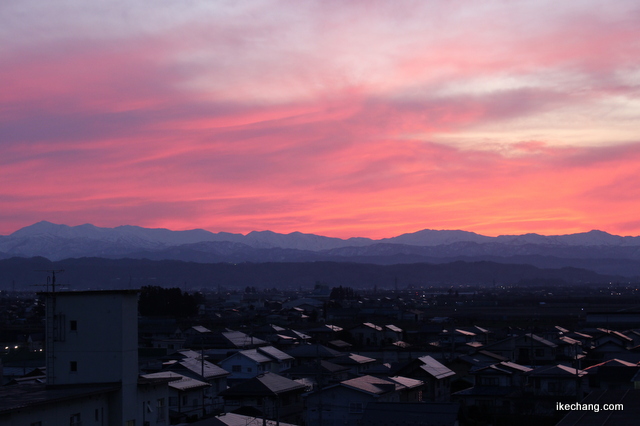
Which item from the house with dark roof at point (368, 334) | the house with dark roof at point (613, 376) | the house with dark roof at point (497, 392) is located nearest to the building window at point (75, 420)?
the house with dark roof at point (497, 392)

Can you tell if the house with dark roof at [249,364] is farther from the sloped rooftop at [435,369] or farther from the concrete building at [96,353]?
the concrete building at [96,353]

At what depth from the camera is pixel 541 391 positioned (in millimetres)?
20281

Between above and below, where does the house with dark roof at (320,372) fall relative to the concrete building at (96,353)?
below

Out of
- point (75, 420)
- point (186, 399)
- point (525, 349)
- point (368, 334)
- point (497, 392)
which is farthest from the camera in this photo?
point (368, 334)

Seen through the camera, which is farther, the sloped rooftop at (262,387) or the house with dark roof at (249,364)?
the house with dark roof at (249,364)

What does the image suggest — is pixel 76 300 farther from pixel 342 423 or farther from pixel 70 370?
pixel 342 423

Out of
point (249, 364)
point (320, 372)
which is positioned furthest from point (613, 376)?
point (249, 364)

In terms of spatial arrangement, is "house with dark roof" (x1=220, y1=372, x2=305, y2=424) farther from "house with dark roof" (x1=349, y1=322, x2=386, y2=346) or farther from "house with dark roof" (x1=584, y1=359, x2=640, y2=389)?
"house with dark roof" (x1=349, y1=322, x2=386, y2=346)

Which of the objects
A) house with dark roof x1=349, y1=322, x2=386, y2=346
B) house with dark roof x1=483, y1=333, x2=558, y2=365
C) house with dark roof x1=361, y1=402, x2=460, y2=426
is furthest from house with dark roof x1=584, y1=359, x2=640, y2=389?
house with dark roof x1=349, y1=322, x2=386, y2=346

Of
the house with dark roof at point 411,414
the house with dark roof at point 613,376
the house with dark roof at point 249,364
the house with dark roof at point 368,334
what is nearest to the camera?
the house with dark roof at point 411,414

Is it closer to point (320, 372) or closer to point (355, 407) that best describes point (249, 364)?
point (320, 372)

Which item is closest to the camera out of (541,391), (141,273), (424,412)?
(424,412)

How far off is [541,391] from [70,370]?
13.6m

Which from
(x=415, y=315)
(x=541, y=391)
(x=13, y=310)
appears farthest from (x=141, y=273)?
(x=541, y=391)
